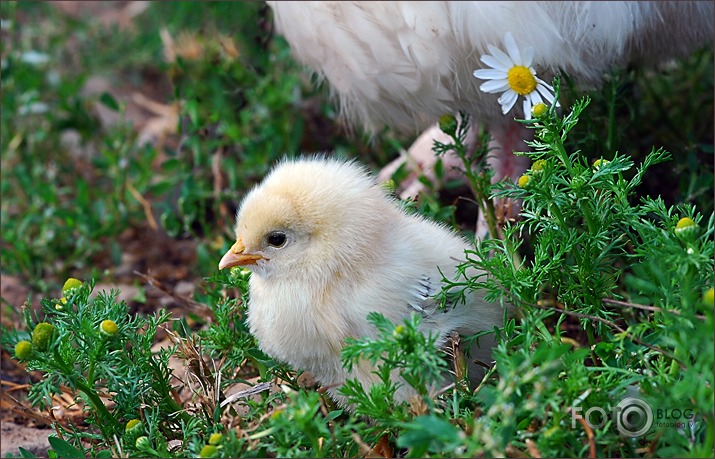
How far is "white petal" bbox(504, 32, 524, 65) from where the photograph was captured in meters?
2.09

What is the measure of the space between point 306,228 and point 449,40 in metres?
0.59

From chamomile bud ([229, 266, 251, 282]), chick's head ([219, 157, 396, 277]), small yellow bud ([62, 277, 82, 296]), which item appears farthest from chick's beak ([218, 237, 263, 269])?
small yellow bud ([62, 277, 82, 296])

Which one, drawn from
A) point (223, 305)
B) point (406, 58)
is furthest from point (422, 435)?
point (406, 58)

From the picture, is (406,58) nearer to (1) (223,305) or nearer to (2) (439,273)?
(2) (439,273)

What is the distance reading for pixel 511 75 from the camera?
207cm

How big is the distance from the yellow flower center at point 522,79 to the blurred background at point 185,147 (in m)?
0.48

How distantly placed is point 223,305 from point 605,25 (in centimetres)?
114

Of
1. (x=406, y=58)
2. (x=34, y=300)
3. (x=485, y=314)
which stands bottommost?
(x=34, y=300)

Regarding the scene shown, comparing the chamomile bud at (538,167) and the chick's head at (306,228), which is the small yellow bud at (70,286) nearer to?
the chick's head at (306,228)

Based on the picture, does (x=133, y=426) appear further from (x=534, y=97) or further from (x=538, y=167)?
(x=534, y=97)

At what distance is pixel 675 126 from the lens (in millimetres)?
3219

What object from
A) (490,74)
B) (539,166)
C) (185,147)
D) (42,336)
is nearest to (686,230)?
(539,166)

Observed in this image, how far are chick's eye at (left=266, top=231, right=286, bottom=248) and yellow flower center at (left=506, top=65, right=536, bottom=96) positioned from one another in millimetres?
638

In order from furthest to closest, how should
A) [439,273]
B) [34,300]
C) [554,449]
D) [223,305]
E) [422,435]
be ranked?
[34,300]
[223,305]
[439,273]
[554,449]
[422,435]
